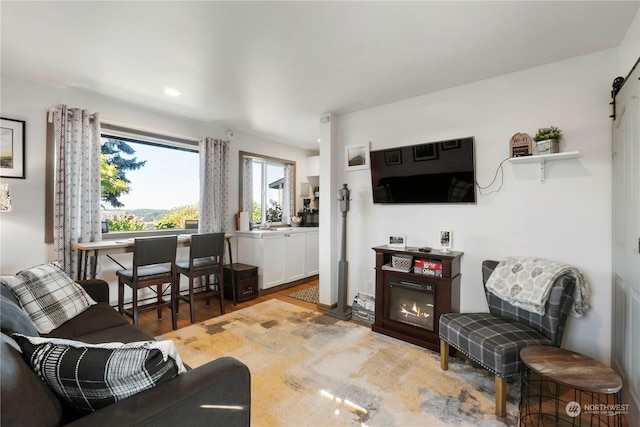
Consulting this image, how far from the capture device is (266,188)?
502 centimetres

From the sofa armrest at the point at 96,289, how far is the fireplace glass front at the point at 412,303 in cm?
253

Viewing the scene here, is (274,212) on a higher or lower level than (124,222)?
higher

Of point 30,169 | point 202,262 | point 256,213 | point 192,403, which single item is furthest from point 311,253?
point 192,403

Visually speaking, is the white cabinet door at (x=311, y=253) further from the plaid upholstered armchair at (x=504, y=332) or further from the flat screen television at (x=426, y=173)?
the plaid upholstered armchair at (x=504, y=332)

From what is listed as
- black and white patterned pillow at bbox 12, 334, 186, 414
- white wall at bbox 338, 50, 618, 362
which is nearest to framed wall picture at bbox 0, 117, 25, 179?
black and white patterned pillow at bbox 12, 334, 186, 414

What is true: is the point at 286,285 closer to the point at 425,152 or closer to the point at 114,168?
the point at 114,168

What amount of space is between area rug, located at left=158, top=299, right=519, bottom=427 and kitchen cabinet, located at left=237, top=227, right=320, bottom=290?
1122 millimetres

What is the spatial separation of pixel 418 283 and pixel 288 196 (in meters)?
3.26

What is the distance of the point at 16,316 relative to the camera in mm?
1313

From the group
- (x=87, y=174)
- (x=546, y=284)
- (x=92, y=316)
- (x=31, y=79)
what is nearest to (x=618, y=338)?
(x=546, y=284)

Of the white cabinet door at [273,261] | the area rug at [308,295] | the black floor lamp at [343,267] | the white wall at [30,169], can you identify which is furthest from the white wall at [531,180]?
the white wall at [30,169]

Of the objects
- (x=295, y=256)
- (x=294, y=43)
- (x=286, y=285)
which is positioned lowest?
(x=286, y=285)

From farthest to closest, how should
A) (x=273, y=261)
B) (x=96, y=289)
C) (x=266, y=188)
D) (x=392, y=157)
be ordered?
(x=266, y=188), (x=273, y=261), (x=392, y=157), (x=96, y=289)

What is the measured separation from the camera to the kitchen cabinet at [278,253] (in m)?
4.09
